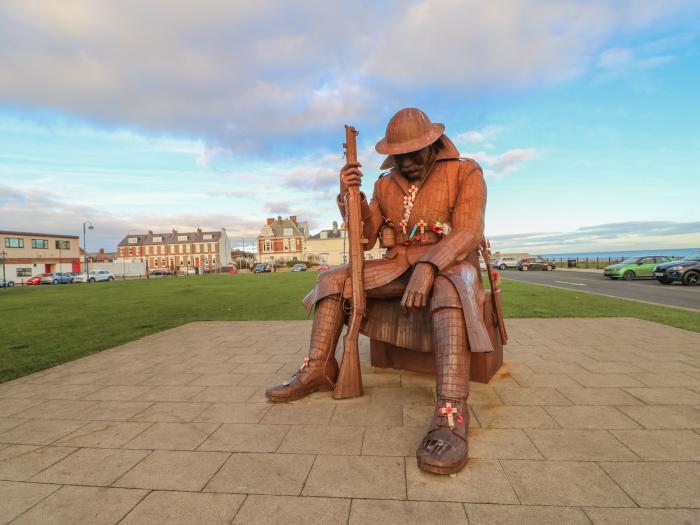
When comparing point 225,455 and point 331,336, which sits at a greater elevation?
point 331,336

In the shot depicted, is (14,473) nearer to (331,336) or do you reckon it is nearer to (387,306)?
(331,336)

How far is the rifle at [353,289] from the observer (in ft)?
11.0

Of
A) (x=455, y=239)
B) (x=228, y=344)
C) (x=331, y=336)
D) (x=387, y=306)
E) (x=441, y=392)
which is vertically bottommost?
(x=228, y=344)

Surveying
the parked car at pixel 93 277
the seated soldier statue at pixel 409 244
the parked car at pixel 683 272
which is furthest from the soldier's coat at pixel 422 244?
the parked car at pixel 93 277

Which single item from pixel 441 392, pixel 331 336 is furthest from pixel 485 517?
pixel 331 336

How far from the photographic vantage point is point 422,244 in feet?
11.8

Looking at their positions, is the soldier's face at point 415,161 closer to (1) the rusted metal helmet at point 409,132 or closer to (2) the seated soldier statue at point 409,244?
(2) the seated soldier statue at point 409,244

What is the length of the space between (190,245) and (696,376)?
8426cm

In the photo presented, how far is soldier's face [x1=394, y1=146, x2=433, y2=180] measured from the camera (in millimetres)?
3533

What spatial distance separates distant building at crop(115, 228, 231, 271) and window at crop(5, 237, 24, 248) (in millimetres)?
30132

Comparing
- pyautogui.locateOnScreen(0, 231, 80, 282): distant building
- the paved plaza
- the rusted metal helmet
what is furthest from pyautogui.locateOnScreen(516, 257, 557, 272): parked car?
pyautogui.locateOnScreen(0, 231, 80, 282): distant building

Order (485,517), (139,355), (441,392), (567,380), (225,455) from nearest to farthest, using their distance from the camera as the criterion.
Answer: (485,517) → (225,455) → (441,392) → (567,380) → (139,355)

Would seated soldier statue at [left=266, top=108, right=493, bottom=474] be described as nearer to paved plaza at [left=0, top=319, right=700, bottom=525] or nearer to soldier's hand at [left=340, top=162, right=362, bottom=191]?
soldier's hand at [left=340, top=162, right=362, bottom=191]

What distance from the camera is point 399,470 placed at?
2236 mm
